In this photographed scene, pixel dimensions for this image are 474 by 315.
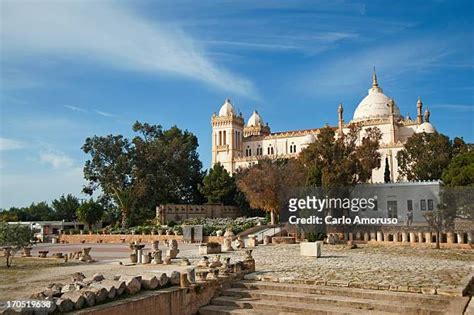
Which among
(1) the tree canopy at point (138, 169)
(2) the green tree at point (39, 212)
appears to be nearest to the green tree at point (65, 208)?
(2) the green tree at point (39, 212)

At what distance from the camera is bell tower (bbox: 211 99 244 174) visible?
73000 mm

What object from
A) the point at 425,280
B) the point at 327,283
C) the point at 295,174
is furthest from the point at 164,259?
the point at 295,174

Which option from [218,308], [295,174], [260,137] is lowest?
[218,308]

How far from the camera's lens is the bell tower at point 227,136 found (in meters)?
73.0

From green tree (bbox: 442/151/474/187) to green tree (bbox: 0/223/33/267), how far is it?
21.3 meters

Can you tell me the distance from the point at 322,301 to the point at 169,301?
3.15m

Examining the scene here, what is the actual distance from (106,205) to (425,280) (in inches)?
1619

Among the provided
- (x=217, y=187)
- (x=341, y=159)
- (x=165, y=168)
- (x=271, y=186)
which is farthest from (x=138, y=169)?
(x=341, y=159)

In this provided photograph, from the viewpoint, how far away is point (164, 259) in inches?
618

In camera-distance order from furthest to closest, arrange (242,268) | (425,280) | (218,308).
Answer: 1. (242,268)
2. (425,280)
3. (218,308)

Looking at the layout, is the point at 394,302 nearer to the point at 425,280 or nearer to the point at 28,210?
the point at 425,280

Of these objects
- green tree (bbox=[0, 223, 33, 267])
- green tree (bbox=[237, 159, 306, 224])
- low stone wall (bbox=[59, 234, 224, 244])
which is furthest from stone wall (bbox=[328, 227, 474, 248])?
green tree (bbox=[0, 223, 33, 267])

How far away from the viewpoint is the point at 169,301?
29.9ft

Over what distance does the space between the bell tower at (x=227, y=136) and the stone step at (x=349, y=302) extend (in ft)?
202
